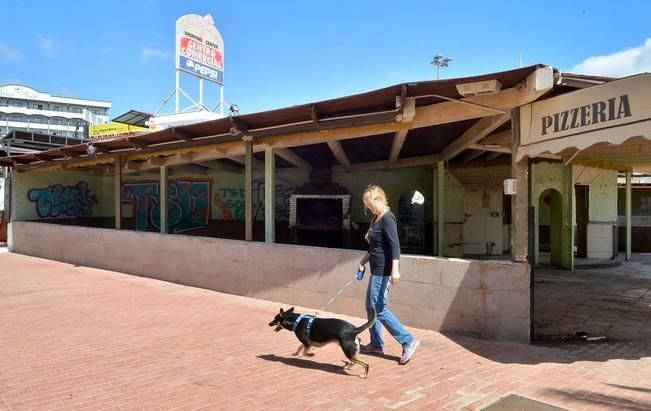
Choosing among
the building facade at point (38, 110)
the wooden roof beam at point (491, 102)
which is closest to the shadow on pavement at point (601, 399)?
the wooden roof beam at point (491, 102)

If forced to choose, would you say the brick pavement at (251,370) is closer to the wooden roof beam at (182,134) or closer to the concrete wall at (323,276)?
the concrete wall at (323,276)

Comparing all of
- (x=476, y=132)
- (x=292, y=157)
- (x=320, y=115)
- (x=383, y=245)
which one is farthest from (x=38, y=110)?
(x=383, y=245)

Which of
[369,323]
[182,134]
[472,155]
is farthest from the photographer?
[472,155]

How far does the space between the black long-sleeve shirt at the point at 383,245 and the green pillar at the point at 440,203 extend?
20.9ft

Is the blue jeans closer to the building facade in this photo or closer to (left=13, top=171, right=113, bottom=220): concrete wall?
(left=13, top=171, right=113, bottom=220): concrete wall

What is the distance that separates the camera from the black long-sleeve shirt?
4.34 meters

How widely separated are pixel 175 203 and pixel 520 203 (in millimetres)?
12292

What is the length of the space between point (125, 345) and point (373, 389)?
295 centimetres

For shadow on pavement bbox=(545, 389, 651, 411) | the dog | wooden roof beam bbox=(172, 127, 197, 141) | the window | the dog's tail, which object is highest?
wooden roof beam bbox=(172, 127, 197, 141)

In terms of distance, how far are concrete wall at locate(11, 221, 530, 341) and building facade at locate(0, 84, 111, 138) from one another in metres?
84.9

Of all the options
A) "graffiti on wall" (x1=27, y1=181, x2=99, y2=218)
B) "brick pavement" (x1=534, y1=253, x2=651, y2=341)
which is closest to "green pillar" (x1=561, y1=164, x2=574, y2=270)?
"brick pavement" (x1=534, y1=253, x2=651, y2=341)

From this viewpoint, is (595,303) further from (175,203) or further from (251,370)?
(175,203)

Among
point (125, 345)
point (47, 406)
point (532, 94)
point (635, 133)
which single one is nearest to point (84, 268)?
point (125, 345)

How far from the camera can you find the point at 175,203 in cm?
1507
